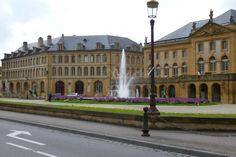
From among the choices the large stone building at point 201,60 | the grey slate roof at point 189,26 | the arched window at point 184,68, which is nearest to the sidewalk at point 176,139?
the large stone building at point 201,60

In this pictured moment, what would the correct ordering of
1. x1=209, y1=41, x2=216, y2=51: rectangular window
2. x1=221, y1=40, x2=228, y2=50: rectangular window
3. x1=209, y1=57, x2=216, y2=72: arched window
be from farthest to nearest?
x1=209, y1=57, x2=216, y2=72: arched window
x1=209, y1=41, x2=216, y2=51: rectangular window
x1=221, y1=40, x2=228, y2=50: rectangular window

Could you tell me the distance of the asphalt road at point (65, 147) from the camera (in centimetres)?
1239

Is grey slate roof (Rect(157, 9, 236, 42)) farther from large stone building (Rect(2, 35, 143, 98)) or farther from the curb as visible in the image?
the curb

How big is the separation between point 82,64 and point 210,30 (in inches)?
1766

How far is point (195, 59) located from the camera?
82312 mm

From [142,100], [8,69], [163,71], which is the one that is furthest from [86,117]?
[8,69]

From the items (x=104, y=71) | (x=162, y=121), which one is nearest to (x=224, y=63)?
(x=104, y=71)

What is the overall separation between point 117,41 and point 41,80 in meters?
24.3

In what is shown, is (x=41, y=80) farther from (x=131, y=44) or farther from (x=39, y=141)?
(x=39, y=141)

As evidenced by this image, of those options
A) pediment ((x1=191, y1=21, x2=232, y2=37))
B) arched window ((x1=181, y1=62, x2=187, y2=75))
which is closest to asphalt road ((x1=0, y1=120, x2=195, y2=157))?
pediment ((x1=191, y1=21, x2=232, y2=37))

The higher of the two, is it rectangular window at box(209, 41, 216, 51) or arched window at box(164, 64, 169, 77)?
rectangular window at box(209, 41, 216, 51)

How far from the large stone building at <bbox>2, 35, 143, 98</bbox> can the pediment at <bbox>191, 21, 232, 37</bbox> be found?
32.6 m

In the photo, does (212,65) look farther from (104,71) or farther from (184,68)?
(104,71)

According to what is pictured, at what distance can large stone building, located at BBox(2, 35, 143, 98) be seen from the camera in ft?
368
